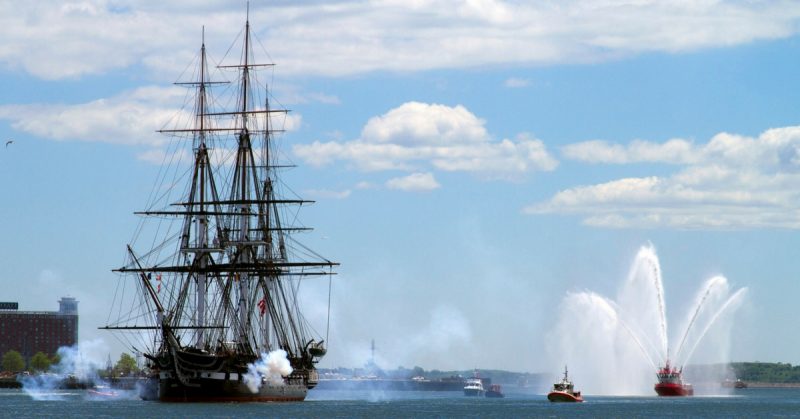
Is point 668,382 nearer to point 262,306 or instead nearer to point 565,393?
point 565,393

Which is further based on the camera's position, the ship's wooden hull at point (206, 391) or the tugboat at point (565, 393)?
the tugboat at point (565, 393)

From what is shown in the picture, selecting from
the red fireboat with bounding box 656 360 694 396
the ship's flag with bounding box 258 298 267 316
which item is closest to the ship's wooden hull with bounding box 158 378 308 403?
the ship's flag with bounding box 258 298 267 316

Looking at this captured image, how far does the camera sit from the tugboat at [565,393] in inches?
6855

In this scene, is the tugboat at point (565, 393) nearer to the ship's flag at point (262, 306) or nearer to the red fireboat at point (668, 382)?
the red fireboat at point (668, 382)

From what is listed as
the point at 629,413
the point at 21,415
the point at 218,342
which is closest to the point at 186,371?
the point at 218,342

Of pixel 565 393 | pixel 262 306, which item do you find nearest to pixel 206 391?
pixel 262 306

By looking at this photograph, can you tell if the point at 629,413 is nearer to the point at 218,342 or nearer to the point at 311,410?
the point at 311,410

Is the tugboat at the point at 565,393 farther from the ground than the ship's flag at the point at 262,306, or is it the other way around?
the ship's flag at the point at 262,306

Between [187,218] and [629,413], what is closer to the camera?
[629,413]

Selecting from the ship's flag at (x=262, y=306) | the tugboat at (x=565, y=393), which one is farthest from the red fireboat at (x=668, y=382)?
the ship's flag at (x=262, y=306)

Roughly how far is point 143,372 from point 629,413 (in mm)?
55876

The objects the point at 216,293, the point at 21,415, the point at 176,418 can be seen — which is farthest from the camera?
the point at 216,293

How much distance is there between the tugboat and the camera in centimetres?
17412

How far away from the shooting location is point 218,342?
16575 centimetres
